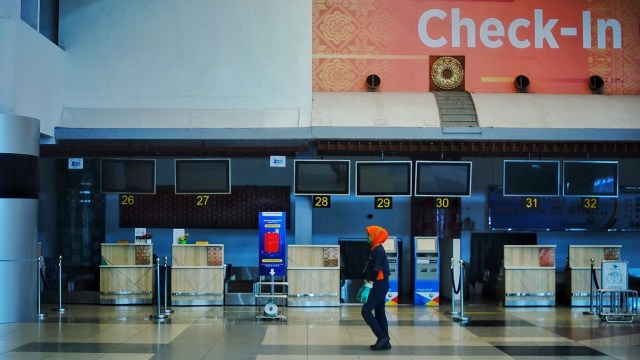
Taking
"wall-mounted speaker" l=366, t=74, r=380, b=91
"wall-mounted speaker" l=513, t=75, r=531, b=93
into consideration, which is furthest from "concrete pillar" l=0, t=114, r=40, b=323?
"wall-mounted speaker" l=513, t=75, r=531, b=93

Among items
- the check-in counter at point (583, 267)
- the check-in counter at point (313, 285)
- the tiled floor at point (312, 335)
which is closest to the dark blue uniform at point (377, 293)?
the tiled floor at point (312, 335)

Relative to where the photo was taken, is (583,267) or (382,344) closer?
(382,344)

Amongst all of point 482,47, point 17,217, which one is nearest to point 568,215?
point 482,47

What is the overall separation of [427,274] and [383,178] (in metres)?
2.88

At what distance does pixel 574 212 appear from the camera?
22.5 meters

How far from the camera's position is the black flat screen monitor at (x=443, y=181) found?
62.8ft

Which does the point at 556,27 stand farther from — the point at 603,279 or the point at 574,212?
the point at 603,279

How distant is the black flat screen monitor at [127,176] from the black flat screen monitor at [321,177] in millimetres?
3469

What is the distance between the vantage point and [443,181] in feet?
63.0

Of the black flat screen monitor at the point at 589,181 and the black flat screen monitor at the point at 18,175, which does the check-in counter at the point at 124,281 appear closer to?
the black flat screen monitor at the point at 18,175

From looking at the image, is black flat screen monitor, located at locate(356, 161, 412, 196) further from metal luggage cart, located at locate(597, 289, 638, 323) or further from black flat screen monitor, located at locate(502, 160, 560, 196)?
metal luggage cart, located at locate(597, 289, 638, 323)

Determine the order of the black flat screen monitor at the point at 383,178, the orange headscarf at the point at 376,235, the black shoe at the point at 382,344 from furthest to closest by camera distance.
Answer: the black flat screen monitor at the point at 383,178, the orange headscarf at the point at 376,235, the black shoe at the point at 382,344

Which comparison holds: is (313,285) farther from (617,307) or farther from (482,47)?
(482,47)

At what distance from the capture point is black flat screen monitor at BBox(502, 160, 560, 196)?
63.0ft
